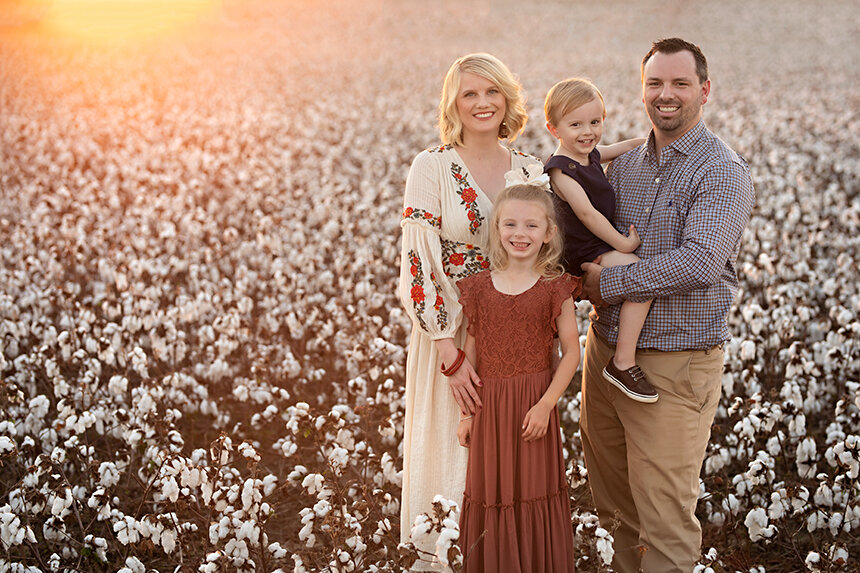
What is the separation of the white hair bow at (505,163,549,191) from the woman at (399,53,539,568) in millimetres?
250

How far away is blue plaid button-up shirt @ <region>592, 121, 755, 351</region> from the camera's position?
3.96m

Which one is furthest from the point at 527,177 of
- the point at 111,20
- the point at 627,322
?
the point at 111,20

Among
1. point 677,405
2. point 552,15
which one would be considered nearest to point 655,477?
point 677,405

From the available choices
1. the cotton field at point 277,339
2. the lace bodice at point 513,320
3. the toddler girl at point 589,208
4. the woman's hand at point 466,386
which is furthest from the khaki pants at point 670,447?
the woman's hand at point 466,386

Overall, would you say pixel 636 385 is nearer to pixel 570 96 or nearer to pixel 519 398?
pixel 519 398

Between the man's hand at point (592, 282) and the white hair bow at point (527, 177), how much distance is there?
1.67 feet

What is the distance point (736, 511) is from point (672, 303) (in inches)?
69.6

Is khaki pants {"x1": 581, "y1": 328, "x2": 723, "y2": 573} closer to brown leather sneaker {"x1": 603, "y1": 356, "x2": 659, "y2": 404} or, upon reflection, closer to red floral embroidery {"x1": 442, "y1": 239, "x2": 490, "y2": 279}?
brown leather sneaker {"x1": 603, "y1": 356, "x2": 659, "y2": 404}

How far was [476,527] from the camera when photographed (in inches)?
162

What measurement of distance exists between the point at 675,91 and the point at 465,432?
2028 mm

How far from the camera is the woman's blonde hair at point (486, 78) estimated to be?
4.16 metres

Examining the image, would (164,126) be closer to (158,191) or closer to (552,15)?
(158,191)

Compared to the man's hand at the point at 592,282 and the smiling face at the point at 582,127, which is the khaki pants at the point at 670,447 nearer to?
the man's hand at the point at 592,282

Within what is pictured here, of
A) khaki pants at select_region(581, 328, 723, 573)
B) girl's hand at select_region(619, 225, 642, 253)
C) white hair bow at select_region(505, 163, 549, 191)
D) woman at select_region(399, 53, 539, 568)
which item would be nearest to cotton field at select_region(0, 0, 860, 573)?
khaki pants at select_region(581, 328, 723, 573)
